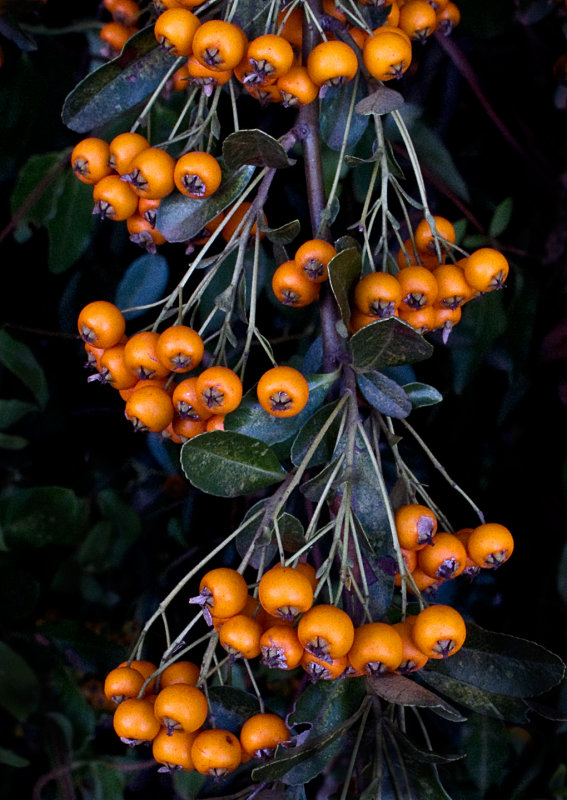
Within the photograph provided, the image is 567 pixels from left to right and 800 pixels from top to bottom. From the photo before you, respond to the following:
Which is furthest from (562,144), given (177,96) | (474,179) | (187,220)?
(187,220)

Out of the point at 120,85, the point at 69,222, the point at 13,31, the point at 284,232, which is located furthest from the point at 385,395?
the point at 13,31

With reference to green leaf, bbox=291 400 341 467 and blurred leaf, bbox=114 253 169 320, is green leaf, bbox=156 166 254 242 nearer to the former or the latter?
green leaf, bbox=291 400 341 467

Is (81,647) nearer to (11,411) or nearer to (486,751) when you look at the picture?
(11,411)

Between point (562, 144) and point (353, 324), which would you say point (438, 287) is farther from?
point (562, 144)

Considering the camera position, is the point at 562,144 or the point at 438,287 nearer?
the point at 438,287

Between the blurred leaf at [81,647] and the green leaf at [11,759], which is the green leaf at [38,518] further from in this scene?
the green leaf at [11,759]
